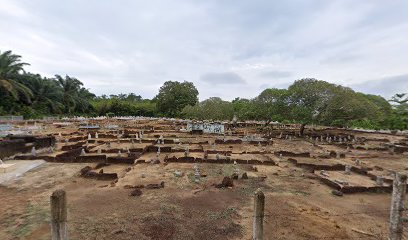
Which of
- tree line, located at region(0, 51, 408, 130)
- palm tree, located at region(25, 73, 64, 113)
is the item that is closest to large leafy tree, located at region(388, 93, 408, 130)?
tree line, located at region(0, 51, 408, 130)

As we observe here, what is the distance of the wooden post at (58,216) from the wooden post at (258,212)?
3.71 meters

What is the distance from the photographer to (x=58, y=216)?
5.23 metres

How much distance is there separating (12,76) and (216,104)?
105 feet

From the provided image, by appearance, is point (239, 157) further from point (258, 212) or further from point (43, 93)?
point (43, 93)

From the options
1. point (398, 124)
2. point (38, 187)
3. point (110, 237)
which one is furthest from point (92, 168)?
point (398, 124)

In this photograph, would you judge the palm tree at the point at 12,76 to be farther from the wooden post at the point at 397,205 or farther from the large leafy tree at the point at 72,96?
the wooden post at the point at 397,205

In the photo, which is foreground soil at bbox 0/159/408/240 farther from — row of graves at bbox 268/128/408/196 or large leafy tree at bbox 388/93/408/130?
large leafy tree at bbox 388/93/408/130

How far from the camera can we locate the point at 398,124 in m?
42.0

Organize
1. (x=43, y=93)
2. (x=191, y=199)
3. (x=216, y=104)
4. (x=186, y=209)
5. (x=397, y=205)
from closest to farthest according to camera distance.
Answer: (x=397, y=205)
(x=186, y=209)
(x=191, y=199)
(x=216, y=104)
(x=43, y=93)

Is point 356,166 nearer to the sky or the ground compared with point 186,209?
nearer to the sky

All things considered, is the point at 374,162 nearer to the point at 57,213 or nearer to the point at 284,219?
the point at 284,219

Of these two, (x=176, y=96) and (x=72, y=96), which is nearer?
(x=72, y=96)

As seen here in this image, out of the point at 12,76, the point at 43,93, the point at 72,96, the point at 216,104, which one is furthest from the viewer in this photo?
the point at 72,96

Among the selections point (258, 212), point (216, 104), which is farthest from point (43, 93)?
point (258, 212)
